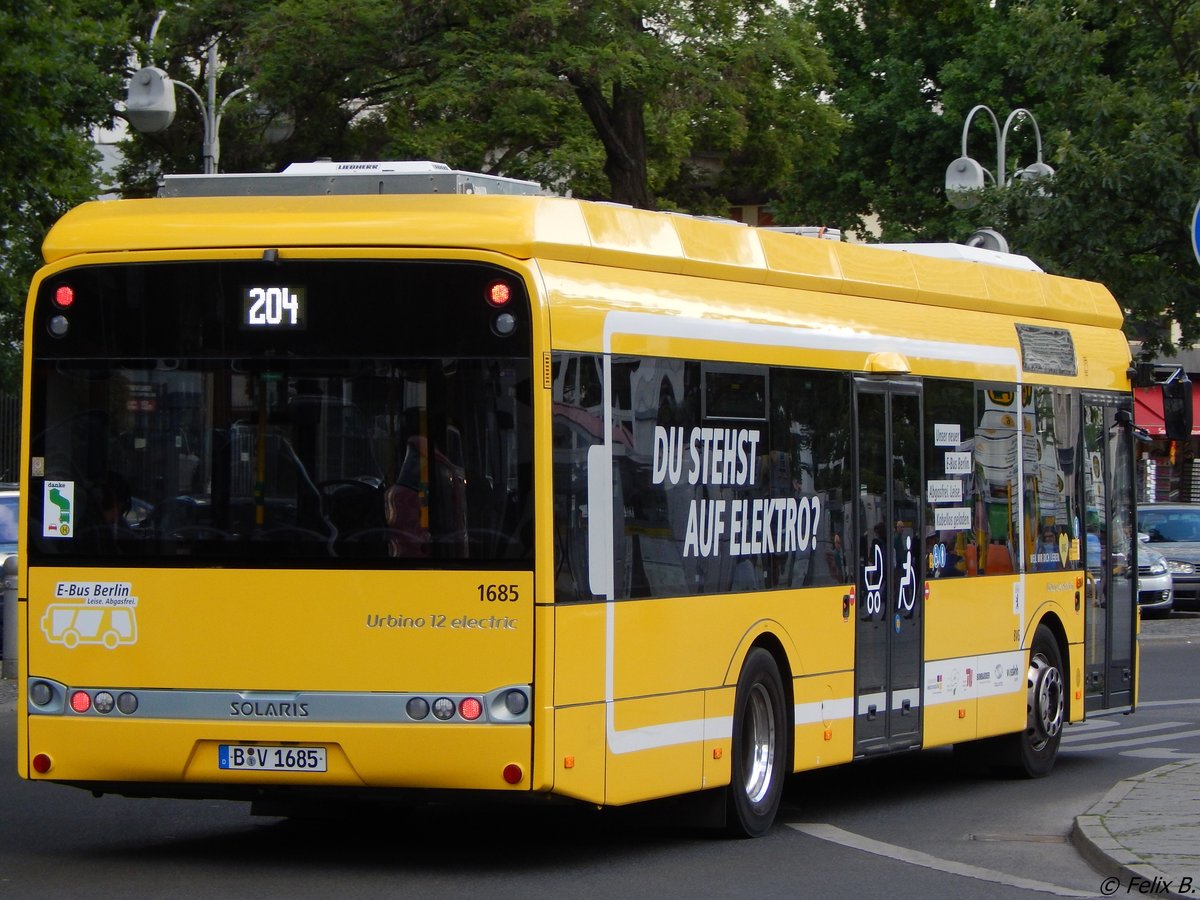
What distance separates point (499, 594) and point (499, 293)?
1.28 metres

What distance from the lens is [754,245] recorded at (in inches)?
443

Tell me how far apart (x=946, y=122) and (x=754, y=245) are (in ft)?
119

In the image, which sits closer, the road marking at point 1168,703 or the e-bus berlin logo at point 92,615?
the e-bus berlin logo at point 92,615

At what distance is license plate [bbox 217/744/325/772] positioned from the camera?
9.11 meters

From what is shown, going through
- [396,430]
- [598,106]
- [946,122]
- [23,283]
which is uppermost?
[946,122]

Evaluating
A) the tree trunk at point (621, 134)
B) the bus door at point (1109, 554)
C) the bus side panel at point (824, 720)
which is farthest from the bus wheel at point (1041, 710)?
the tree trunk at point (621, 134)

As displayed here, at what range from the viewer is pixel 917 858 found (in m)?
10.3

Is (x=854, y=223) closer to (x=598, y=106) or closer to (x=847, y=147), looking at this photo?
(x=847, y=147)

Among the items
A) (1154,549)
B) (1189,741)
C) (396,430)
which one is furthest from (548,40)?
(396,430)

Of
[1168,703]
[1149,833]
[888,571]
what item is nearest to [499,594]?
[1149,833]

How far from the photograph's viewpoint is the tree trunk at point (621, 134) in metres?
29.0

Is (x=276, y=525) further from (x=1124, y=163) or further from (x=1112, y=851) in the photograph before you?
(x=1124, y=163)

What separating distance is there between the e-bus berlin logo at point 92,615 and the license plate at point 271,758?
0.66m

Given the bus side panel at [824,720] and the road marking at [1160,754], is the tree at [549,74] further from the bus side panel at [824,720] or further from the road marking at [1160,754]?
the bus side panel at [824,720]
